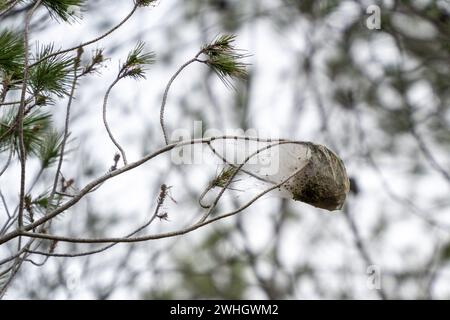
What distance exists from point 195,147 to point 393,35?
3.37 metres

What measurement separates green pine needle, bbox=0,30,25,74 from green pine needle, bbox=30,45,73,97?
0.05 metres

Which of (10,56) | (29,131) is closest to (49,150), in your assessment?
(29,131)

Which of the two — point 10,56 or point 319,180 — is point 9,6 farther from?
point 319,180

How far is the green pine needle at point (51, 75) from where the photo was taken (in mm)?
2480

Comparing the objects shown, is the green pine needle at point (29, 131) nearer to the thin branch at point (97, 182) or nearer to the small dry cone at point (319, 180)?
the thin branch at point (97, 182)

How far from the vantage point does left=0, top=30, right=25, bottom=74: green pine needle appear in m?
2.51

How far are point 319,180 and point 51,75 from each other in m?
0.82

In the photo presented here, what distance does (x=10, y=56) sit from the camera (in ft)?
8.24

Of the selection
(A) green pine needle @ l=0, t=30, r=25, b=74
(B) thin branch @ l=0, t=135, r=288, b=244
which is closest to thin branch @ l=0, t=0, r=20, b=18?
(A) green pine needle @ l=0, t=30, r=25, b=74

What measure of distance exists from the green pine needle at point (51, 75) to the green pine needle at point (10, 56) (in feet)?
0.15

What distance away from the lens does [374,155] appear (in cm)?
703

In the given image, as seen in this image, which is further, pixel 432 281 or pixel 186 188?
pixel 186 188

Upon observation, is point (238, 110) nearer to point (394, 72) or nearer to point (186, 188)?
point (186, 188)
